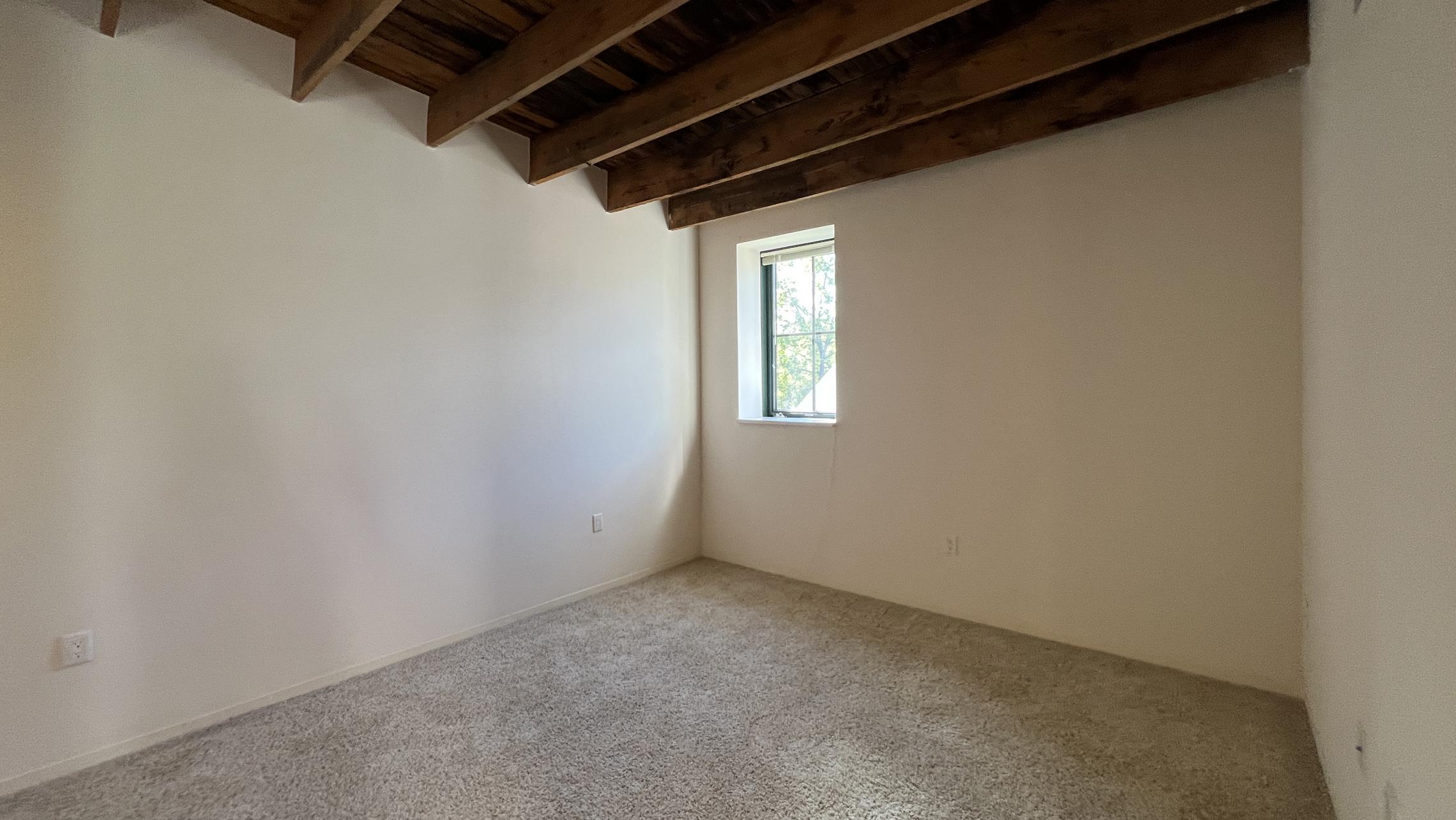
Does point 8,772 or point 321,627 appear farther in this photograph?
point 321,627

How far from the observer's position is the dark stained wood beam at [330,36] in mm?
1932

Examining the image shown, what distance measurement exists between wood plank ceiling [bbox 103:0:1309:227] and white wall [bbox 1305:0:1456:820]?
45cm

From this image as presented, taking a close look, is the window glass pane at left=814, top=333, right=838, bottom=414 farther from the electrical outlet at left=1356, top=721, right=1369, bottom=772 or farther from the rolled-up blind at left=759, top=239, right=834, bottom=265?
the electrical outlet at left=1356, top=721, right=1369, bottom=772

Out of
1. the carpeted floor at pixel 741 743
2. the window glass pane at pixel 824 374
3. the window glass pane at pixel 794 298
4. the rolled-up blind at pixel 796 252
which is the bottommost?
the carpeted floor at pixel 741 743

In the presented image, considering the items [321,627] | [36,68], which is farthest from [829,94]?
[321,627]

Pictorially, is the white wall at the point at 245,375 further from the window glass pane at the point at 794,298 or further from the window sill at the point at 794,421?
the window glass pane at the point at 794,298

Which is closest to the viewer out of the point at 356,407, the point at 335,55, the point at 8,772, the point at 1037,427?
the point at 8,772

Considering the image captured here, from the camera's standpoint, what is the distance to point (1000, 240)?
9.62 ft

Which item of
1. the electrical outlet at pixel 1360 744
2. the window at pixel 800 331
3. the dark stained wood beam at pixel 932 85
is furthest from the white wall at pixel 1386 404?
the window at pixel 800 331

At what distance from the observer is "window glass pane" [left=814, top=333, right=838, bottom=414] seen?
3.84 m

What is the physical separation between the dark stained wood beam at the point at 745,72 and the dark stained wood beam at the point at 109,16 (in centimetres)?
157

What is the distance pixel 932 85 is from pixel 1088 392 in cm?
148

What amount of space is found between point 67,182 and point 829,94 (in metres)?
2.78

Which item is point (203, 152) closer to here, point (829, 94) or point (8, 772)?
point (8, 772)
